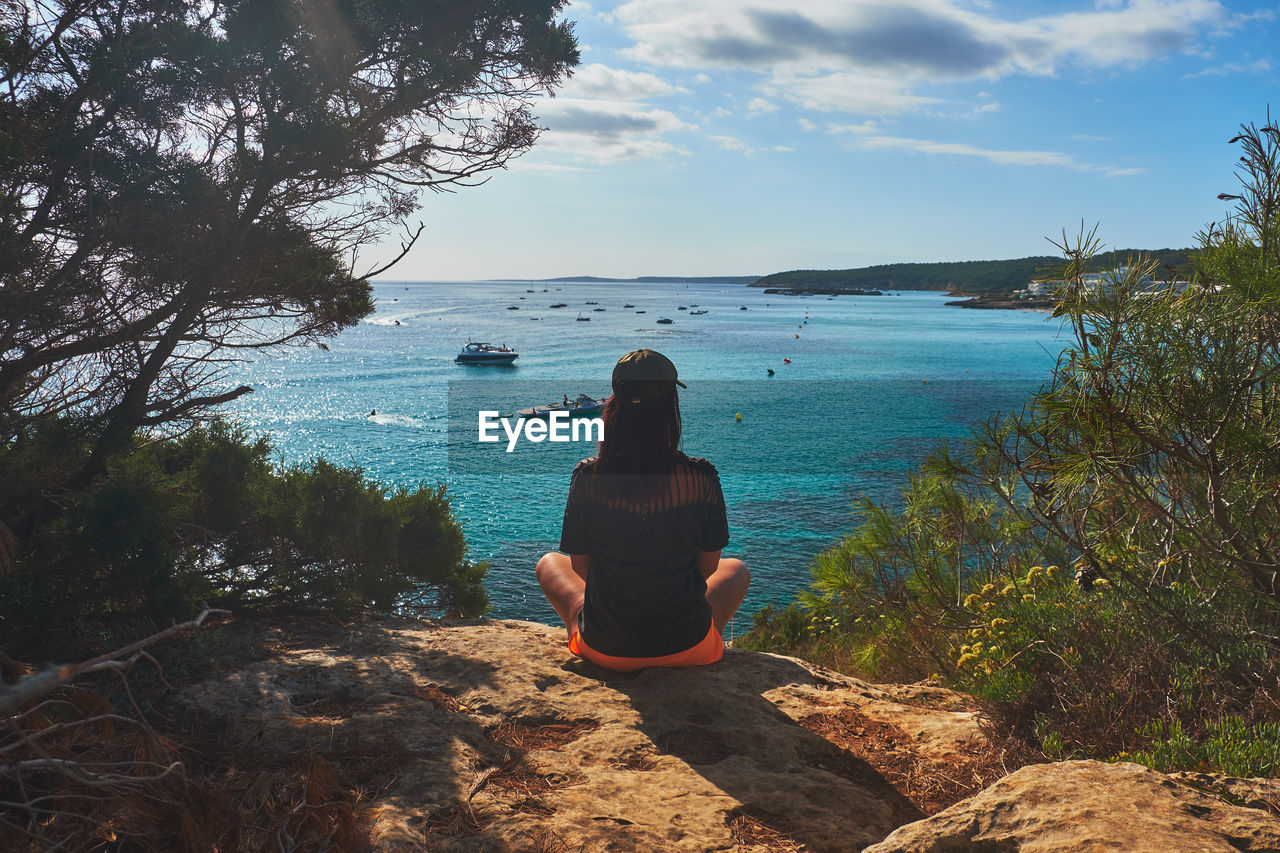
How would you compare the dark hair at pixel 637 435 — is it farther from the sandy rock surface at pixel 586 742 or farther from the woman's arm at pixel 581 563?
the sandy rock surface at pixel 586 742

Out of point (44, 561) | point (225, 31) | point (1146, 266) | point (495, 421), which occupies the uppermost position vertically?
point (225, 31)

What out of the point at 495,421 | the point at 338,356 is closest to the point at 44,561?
the point at 495,421

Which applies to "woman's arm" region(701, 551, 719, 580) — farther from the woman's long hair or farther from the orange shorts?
the woman's long hair

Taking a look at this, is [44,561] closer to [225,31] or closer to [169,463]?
[169,463]

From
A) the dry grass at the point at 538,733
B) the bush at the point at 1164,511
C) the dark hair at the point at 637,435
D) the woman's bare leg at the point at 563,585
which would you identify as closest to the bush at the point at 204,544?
the woman's bare leg at the point at 563,585

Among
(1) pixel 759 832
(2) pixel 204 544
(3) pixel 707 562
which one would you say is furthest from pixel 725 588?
(2) pixel 204 544
